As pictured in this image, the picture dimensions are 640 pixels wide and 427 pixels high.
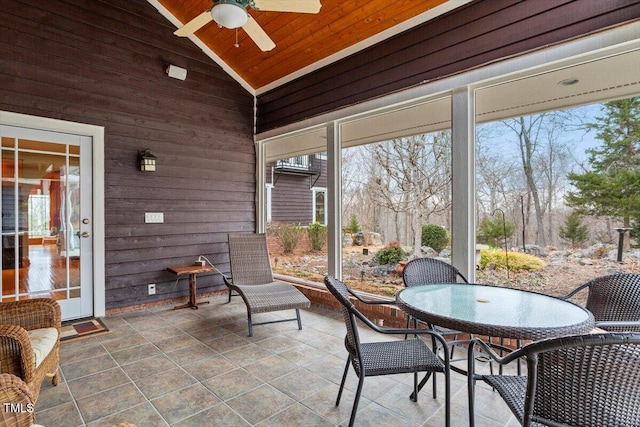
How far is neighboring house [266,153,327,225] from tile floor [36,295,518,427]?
1846 mm

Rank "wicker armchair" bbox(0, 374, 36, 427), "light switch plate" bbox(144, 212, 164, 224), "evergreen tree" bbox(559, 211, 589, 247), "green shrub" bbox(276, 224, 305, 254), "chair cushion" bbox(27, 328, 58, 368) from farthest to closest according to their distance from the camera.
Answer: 1. "green shrub" bbox(276, 224, 305, 254)
2. "light switch plate" bbox(144, 212, 164, 224)
3. "evergreen tree" bbox(559, 211, 589, 247)
4. "chair cushion" bbox(27, 328, 58, 368)
5. "wicker armchair" bbox(0, 374, 36, 427)

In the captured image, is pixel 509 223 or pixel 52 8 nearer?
pixel 509 223

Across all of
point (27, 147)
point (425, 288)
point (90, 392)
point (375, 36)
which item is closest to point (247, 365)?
point (90, 392)

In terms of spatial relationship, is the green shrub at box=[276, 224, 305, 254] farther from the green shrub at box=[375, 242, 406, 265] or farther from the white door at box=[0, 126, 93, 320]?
the white door at box=[0, 126, 93, 320]

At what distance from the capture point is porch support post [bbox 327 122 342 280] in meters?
4.46

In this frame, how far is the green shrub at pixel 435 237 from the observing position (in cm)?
351

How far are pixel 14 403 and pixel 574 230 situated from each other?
3701 mm

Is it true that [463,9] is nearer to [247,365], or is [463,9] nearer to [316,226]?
[316,226]

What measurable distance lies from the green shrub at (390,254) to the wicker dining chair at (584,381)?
2617mm

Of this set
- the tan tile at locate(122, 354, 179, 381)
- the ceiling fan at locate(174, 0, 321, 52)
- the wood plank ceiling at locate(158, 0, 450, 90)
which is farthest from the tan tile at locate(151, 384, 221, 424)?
the wood plank ceiling at locate(158, 0, 450, 90)

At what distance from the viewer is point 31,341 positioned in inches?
83.4

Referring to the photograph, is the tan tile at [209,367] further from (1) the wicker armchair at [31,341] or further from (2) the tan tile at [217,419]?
(1) the wicker armchair at [31,341]

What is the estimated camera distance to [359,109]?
4.07 meters

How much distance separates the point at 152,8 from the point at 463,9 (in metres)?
3.89
